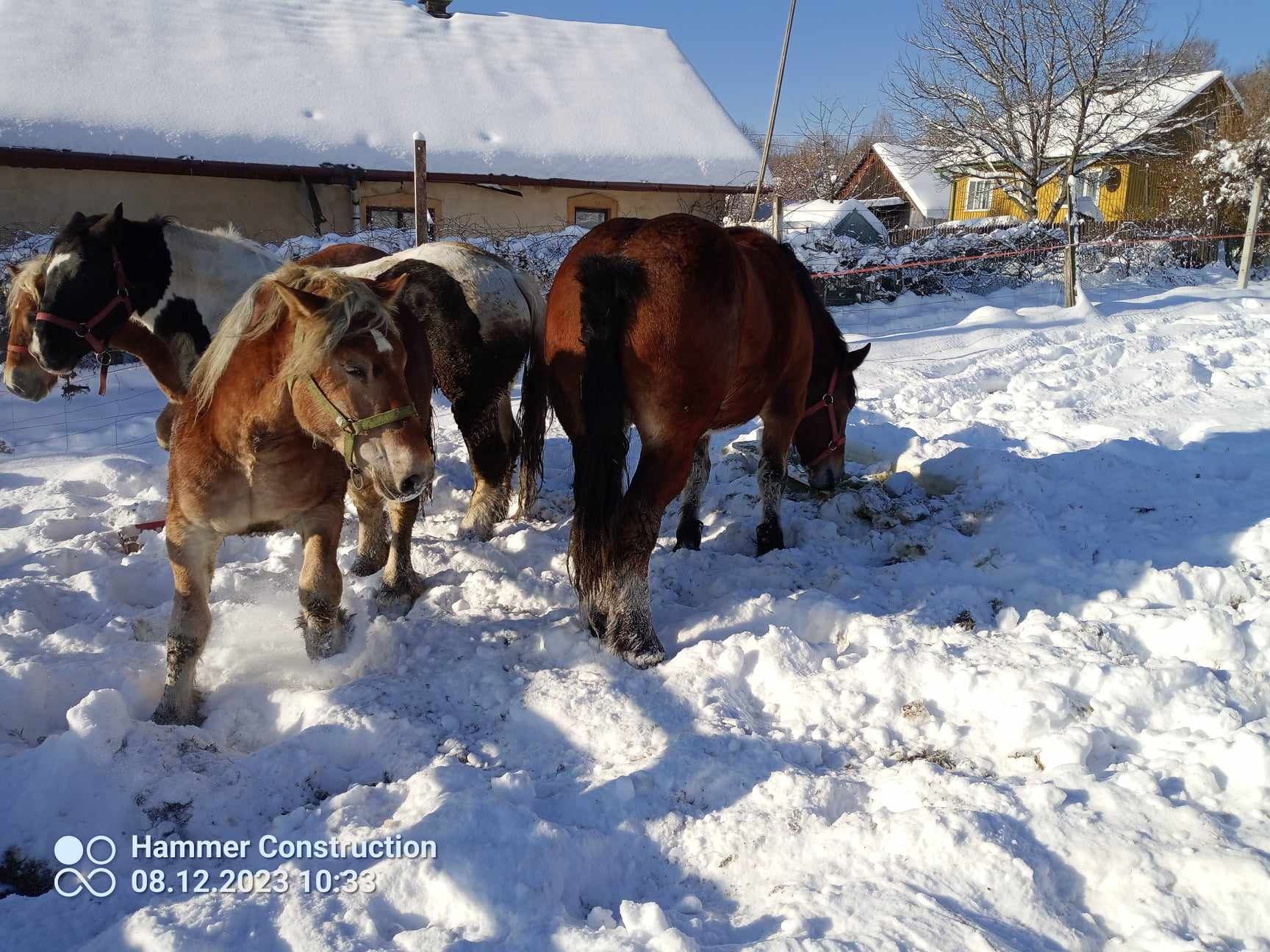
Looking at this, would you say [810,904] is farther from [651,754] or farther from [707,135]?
[707,135]

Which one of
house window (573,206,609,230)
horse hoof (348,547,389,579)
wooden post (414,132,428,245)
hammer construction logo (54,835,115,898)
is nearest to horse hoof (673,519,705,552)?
horse hoof (348,547,389,579)

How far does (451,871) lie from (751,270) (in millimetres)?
2924

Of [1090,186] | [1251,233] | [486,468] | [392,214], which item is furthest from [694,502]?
[1090,186]

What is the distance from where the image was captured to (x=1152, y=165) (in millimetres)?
26203

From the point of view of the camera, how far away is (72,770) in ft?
7.72

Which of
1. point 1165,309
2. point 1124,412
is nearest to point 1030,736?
point 1124,412

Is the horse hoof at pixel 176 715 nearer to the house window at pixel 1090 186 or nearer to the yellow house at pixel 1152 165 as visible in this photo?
the yellow house at pixel 1152 165

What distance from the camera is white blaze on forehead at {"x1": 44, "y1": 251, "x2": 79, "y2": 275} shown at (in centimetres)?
398

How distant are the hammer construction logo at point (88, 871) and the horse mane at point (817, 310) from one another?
3.90m

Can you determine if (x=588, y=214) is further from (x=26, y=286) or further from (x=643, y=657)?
(x=643, y=657)

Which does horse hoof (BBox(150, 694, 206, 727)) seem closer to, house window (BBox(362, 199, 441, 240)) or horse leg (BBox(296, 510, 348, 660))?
horse leg (BBox(296, 510, 348, 660))

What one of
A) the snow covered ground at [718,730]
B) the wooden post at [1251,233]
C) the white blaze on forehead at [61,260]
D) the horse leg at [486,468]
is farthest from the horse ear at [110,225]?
the wooden post at [1251,233]

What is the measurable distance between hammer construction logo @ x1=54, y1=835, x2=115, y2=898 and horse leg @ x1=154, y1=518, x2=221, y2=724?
26.2 inches

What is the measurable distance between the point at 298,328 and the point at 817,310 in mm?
3204
